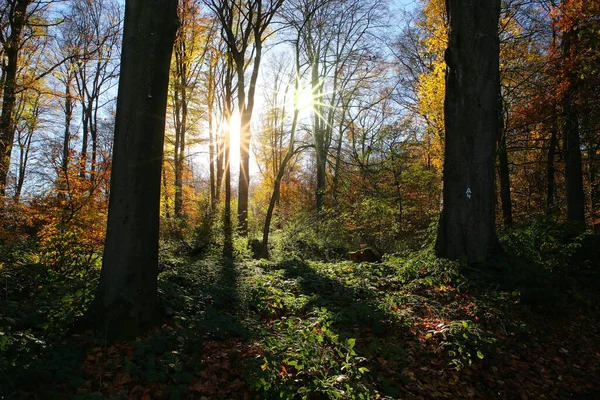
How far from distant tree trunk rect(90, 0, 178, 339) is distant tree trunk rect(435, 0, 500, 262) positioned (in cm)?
553

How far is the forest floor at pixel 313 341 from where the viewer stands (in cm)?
297

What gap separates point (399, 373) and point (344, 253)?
8.09 m

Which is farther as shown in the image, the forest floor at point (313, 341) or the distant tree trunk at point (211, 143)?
the distant tree trunk at point (211, 143)

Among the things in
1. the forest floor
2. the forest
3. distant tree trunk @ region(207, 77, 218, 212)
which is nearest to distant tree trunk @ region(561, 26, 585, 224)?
the forest

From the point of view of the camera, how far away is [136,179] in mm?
3799

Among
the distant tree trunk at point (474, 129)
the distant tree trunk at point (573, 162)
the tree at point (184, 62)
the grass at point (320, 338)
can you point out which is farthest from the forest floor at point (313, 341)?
the tree at point (184, 62)

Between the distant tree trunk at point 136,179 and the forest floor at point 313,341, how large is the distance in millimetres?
304

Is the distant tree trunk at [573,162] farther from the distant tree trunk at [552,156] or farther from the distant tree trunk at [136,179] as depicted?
the distant tree trunk at [136,179]

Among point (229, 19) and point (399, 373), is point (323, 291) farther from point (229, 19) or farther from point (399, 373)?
point (229, 19)

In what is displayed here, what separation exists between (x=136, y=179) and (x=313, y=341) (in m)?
2.64

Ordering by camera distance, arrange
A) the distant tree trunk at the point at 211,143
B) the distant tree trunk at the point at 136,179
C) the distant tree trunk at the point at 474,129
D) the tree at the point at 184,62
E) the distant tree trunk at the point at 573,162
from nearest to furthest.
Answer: the distant tree trunk at the point at 136,179
the distant tree trunk at the point at 474,129
the distant tree trunk at the point at 573,162
the tree at the point at 184,62
the distant tree trunk at the point at 211,143

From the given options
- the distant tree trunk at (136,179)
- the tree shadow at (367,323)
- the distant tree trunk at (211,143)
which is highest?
the distant tree trunk at (211,143)

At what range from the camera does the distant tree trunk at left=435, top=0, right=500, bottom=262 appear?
6730 mm

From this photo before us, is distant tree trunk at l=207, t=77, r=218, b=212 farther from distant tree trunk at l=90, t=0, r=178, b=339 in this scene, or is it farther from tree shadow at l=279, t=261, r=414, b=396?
distant tree trunk at l=90, t=0, r=178, b=339
